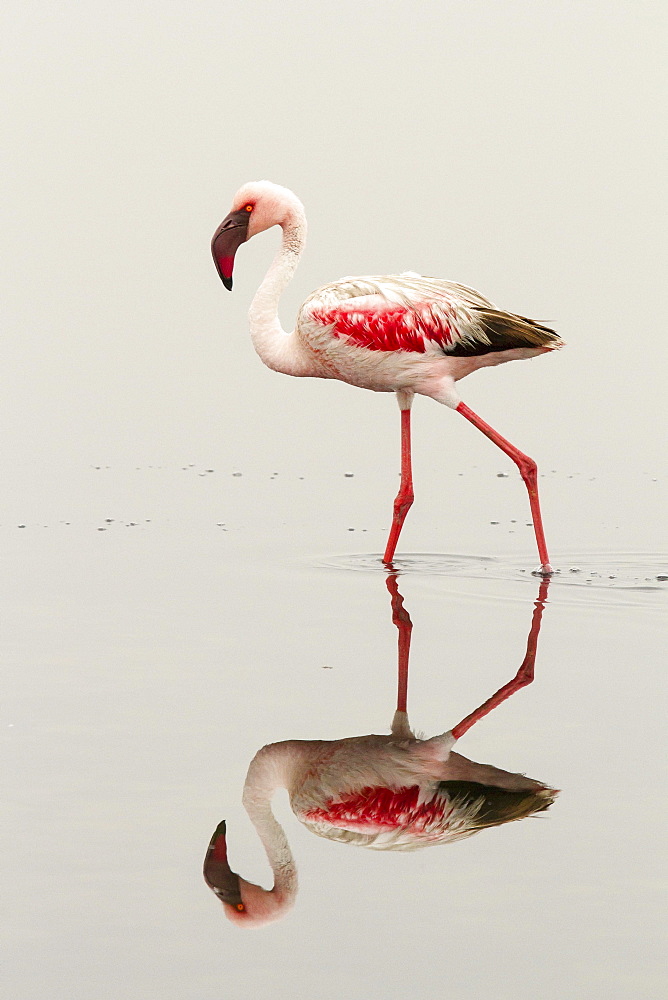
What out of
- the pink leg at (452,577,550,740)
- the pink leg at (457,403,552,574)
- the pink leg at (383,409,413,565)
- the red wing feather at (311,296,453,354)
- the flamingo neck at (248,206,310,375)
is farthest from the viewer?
the pink leg at (383,409,413,565)

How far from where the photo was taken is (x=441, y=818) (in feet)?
16.7

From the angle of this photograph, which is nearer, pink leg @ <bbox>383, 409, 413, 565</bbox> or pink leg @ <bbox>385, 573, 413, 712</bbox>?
pink leg @ <bbox>385, 573, 413, 712</bbox>

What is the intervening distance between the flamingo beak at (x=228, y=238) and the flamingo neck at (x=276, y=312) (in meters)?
0.25

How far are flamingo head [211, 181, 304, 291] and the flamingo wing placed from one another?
2.36ft

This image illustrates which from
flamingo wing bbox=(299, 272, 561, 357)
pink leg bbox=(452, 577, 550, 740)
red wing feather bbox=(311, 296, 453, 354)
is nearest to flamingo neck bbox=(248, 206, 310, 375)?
flamingo wing bbox=(299, 272, 561, 357)

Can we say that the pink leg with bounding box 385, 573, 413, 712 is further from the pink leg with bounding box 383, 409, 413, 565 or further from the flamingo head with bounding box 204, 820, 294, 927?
the flamingo head with bounding box 204, 820, 294, 927

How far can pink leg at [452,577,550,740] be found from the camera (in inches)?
241

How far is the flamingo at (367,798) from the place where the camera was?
467 cm

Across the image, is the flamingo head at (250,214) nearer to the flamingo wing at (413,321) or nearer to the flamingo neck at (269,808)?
the flamingo wing at (413,321)

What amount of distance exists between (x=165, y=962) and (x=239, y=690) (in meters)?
2.54

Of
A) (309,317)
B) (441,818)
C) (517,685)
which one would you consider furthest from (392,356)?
(441,818)

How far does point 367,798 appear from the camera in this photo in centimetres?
524

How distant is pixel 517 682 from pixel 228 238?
13.8ft

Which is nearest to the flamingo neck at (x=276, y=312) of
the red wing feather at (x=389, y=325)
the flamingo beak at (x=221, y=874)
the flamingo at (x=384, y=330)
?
the flamingo at (x=384, y=330)
